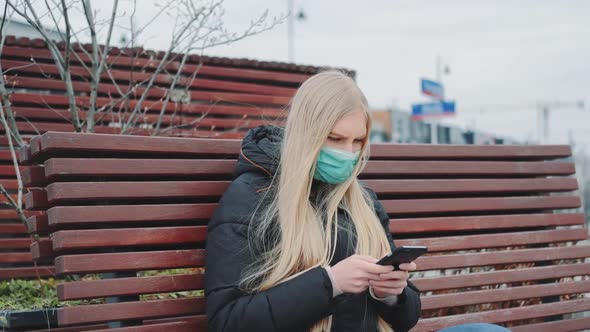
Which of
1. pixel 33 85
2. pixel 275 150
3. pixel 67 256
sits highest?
pixel 33 85

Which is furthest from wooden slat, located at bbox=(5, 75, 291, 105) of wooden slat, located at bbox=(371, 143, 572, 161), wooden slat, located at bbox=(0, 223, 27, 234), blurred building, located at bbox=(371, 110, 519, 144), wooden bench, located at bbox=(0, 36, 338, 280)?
blurred building, located at bbox=(371, 110, 519, 144)

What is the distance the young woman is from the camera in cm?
279

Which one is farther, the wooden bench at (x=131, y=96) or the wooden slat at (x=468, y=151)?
the wooden bench at (x=131, y=96)

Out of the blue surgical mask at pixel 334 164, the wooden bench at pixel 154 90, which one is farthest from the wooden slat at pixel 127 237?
the wooden bench at pixel 154 90

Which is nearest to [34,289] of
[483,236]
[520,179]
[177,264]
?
[177,264]

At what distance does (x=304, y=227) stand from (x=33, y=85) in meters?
3.94

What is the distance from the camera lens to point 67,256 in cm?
301

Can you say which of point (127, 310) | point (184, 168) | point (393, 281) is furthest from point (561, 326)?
point (127, 310)

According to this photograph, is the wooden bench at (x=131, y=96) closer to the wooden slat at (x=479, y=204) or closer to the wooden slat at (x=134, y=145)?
the wooden slat at (x=479, y=204)

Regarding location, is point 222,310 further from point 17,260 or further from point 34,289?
point 17,260

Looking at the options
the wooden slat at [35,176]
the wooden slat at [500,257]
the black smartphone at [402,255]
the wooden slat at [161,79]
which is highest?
the wooden slat at [161,79]

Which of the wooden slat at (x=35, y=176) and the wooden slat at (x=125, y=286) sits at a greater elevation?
the wooden slat at (x=35, y=176)

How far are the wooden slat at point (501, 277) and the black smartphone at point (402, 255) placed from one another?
1347 mm

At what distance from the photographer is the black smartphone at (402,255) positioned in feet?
8.66
